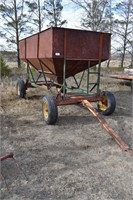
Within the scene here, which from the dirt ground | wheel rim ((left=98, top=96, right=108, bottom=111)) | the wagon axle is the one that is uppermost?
the wagon axle

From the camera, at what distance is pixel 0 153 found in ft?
12.6

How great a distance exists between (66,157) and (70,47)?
9.03 feet

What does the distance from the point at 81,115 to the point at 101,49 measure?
1.68 meters

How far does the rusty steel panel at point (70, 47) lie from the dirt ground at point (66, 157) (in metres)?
1.29

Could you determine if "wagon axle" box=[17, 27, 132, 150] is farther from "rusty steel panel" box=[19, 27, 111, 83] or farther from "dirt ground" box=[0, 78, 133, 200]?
"dirt ground" box=[0, 78, 133, 200]

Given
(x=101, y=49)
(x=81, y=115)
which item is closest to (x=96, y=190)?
(x=81, y=115)

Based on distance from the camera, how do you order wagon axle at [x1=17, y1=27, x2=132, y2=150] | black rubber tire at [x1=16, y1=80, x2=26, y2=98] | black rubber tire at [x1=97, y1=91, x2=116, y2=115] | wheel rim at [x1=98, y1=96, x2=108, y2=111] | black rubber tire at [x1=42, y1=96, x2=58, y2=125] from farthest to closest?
1. black rubber tire at [x1=16, y1=80, x2=26, y2=98]
2. wheel rim at [x1=98, y1=96, x2=108, y2=111]
3. black rubber tire at [x1=97, y1=91, x2=116, y2=115]
4. wagon axle at [x1=17, y1=27, x2=132, y2=150]
5. black rubber tire at [x1=42, y1=96, x2=58, y2=125]

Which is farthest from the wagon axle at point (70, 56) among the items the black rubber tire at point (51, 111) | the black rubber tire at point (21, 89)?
the black rubber tire at point (21, 89)

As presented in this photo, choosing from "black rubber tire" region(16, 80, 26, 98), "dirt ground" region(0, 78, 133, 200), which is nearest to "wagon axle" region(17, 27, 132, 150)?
"dirt ground" region(0, 78, 133, 200)

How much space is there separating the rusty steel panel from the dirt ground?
50.8 inches

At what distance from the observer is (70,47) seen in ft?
18.3

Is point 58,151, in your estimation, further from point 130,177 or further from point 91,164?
point 130,177

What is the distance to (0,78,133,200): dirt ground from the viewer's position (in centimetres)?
283

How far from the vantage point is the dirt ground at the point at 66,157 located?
2.83 meters
